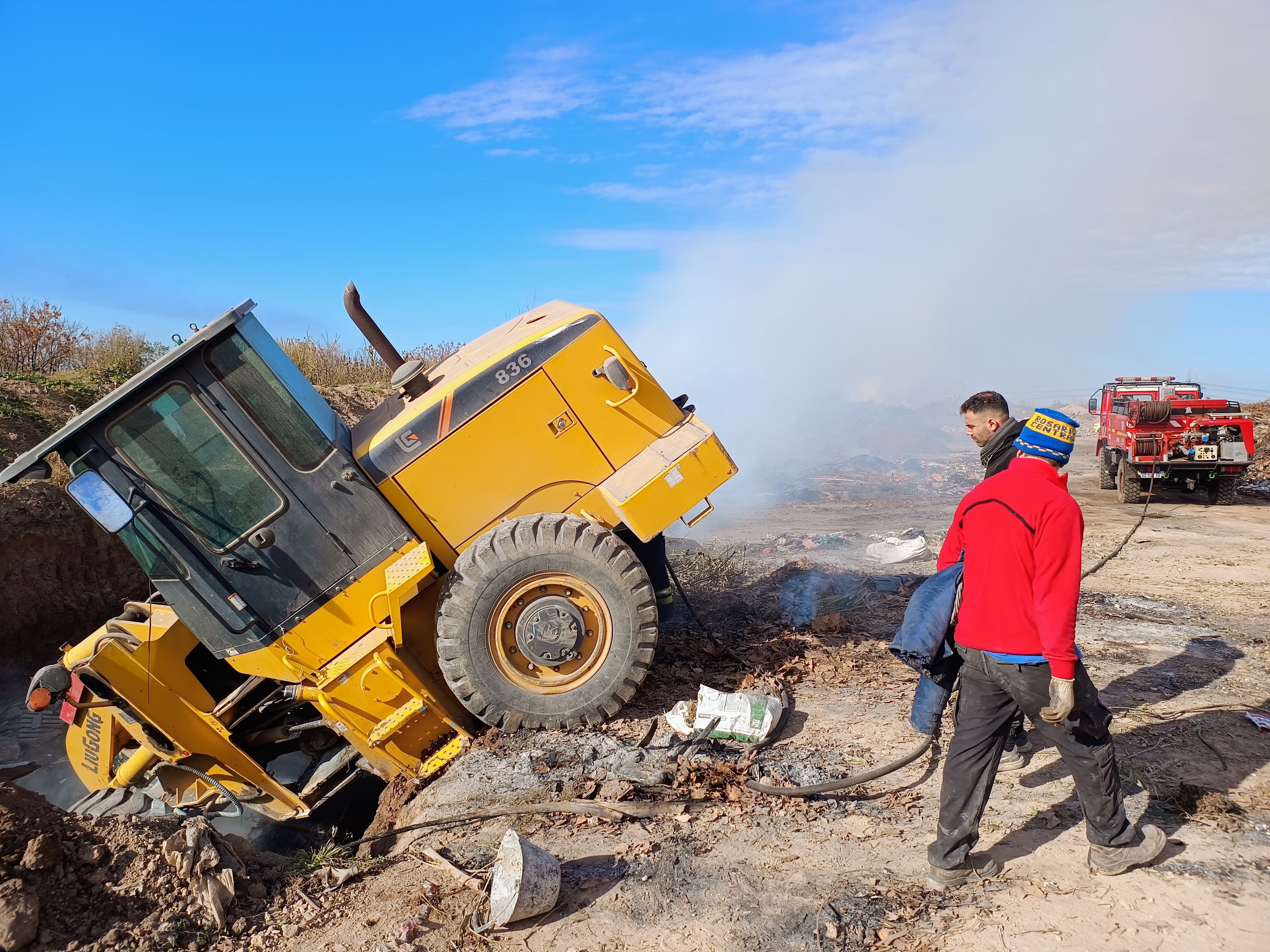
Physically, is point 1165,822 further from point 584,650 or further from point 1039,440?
point 584,650

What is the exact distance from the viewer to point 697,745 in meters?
4.36

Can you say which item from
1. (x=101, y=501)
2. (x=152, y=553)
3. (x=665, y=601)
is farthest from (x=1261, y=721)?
(x=101, y=501)

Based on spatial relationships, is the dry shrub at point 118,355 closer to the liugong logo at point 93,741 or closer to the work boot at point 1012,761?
the liugong logo at point 93,741

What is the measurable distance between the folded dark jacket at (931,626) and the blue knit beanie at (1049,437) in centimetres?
65

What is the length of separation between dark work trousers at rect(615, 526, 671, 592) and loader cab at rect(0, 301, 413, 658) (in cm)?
155

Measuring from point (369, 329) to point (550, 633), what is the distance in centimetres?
240

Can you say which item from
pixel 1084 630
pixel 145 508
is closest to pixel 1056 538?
pixel 1084 630

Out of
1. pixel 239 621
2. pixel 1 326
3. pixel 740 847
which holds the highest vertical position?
pixel 1 326

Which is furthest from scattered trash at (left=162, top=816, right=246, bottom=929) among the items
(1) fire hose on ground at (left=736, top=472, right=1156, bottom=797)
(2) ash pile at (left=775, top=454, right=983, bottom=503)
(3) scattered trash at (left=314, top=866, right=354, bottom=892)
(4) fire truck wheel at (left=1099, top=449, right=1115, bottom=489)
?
(4) fire truck wheel at (left=1099, top=449, right=1115, bottom=489)

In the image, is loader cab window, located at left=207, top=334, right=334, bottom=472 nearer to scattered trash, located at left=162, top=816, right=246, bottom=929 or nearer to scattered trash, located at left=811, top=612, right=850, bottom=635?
scattered trash, located at left=162, top=816, right=246, bottom=929

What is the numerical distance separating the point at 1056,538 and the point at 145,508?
4.50 meters

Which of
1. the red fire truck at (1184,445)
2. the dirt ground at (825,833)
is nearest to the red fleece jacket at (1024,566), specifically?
the dirt ground at (825,833)

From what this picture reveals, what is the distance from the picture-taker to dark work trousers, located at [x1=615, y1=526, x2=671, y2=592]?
534cm

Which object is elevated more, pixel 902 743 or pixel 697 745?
pixel 697 745
